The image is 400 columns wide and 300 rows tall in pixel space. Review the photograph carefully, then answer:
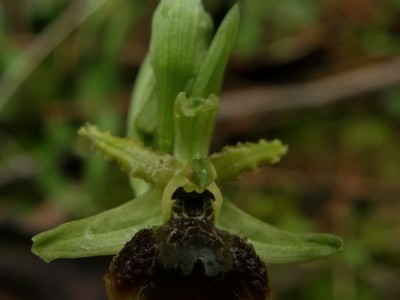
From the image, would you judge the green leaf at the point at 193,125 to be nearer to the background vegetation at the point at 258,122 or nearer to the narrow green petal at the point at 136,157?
the narrow green petal at the point at 136,157

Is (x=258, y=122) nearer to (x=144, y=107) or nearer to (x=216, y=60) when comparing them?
(x=144, y=107)

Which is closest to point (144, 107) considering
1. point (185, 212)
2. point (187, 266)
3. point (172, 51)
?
point (172, 51)

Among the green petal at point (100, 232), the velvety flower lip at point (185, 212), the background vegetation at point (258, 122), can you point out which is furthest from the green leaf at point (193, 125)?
the background vegetation at point (258, 122)

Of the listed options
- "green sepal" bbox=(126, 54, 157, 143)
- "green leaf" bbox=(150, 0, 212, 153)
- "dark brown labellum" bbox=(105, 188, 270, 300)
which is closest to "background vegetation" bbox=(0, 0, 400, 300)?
"green sepal" bbox=(126, 54, 157, 143)

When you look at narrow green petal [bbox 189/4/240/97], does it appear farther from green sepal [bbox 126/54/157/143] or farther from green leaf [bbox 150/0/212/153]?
green sepal [bbox 126/54/157/143]

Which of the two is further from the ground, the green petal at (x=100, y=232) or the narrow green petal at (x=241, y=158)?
the narrow green petal at (x=241, y=158)

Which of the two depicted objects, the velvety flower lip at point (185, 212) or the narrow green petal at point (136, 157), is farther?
the narrow green petal at point (136, 157)

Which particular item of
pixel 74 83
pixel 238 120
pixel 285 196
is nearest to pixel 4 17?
pixel 74 83

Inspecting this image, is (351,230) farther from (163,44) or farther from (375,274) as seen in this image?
(163,44)
